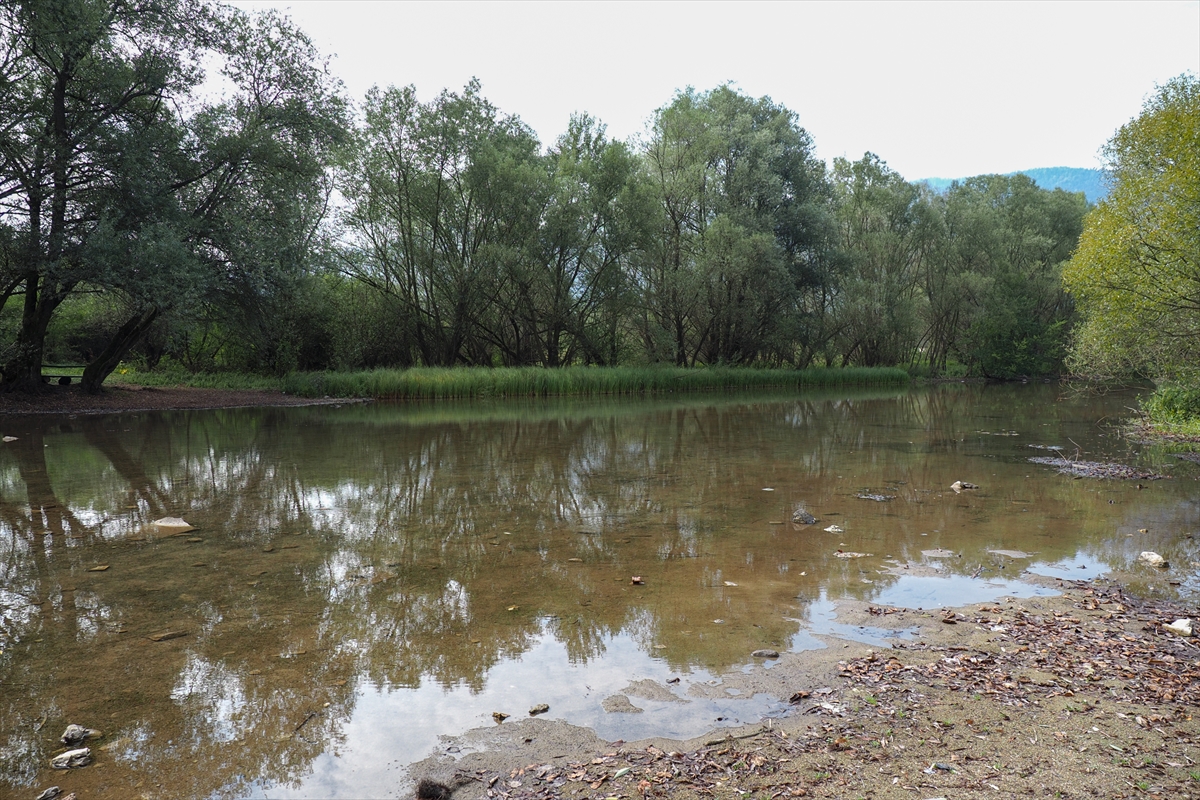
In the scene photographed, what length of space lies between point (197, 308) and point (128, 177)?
3761mm

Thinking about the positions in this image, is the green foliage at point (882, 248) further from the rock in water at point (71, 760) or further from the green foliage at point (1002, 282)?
the rock in water at point (71, 760)

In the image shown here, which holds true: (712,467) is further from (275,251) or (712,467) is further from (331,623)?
(275,251)

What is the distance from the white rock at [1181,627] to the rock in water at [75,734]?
5.75 m

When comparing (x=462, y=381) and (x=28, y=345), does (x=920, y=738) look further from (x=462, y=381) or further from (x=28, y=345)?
(x=462, y=381)

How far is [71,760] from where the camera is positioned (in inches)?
113

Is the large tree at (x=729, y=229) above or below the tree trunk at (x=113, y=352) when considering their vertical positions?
above

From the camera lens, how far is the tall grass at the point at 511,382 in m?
27.4

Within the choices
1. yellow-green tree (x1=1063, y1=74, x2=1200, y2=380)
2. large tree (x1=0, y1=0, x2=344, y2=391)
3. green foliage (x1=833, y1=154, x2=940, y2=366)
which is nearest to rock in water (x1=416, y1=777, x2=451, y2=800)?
yellow-green tree (x1=1063, y1=74, x2=1200, y2=380)

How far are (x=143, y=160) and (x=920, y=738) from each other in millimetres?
22090

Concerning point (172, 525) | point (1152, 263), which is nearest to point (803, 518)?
point (172, 525)

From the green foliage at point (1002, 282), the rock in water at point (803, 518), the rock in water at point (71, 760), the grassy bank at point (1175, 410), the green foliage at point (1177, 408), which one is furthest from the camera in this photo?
the green foliage at point (1002, 282)

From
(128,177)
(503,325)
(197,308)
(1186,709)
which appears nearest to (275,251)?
(197,308)

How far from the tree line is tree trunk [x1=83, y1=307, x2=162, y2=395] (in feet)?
0.23

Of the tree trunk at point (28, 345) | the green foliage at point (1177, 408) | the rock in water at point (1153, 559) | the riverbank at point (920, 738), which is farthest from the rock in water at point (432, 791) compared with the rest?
the tree trunk at point (28, 345)
